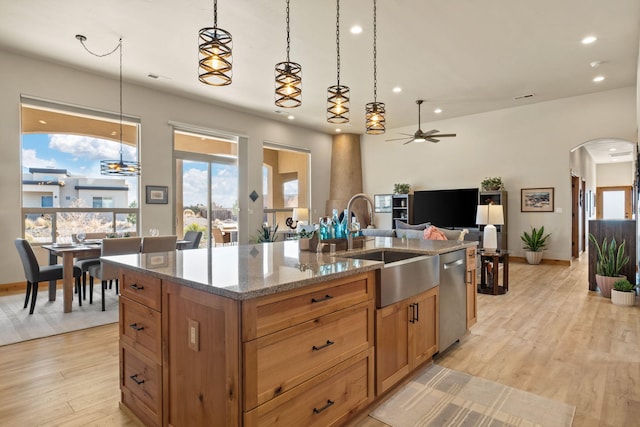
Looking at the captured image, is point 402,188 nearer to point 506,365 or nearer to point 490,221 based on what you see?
point 490,221

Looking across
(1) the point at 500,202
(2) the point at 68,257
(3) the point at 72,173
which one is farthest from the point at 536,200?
(3) the point at 72,173

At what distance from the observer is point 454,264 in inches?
114

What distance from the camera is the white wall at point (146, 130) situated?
16.7 feet

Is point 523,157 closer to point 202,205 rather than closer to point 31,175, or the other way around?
point 202,205

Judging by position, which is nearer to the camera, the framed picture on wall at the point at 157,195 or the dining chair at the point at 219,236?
the framed picture on wall at the point at 157,195

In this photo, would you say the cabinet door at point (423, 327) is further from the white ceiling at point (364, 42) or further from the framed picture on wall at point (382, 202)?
the framed picture on wall at point (382, 202)

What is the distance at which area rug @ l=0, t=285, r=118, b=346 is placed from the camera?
11.1 feet

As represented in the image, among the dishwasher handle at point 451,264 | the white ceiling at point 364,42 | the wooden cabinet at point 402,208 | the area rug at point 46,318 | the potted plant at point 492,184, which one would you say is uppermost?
the white ceiling at point 364,42

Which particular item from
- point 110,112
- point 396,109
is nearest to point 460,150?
point 396,109

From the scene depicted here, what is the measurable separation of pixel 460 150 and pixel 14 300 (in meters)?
9.06

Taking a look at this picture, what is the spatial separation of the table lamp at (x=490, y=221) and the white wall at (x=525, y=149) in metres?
3.08

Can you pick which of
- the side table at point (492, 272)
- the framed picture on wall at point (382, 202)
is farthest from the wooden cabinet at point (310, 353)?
the framed picture on wall at point (382, 202)

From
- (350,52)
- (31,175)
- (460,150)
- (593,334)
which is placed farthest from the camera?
(460,150)

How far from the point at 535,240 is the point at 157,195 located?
308 inches
